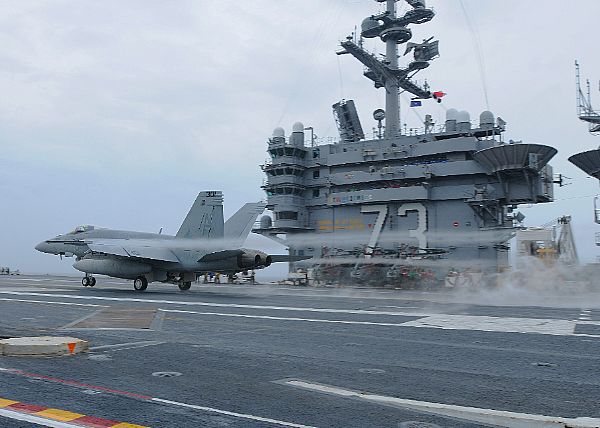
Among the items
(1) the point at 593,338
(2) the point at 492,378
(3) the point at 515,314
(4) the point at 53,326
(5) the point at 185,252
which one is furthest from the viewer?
(5) the point at 185,252

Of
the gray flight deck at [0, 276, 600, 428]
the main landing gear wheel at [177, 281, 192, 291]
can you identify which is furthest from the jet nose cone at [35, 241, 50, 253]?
the gray flight deck at [0, 276, 600, 428]

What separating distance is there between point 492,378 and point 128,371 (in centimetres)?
563

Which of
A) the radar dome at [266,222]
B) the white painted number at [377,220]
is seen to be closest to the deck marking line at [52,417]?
the white painted number at [377,220]

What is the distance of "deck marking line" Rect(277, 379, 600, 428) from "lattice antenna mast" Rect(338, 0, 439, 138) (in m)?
44.7

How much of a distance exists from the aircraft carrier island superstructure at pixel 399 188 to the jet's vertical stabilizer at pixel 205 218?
18.7ft

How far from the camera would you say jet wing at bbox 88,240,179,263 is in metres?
28.4

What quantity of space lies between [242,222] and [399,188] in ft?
65.6

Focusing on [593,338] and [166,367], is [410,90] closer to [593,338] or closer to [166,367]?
[593,338]

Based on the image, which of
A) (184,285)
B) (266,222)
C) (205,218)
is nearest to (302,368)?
(205,218)

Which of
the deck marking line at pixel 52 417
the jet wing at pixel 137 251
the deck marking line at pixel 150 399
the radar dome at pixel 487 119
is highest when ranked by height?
the radar dome at pixel 487 119

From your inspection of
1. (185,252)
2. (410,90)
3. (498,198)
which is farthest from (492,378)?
(410,90)

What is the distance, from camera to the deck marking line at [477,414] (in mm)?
5531

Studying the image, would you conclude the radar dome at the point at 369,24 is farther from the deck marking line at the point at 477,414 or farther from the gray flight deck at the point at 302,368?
the deck marking line at the point at 477,414

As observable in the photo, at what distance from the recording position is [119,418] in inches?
222
